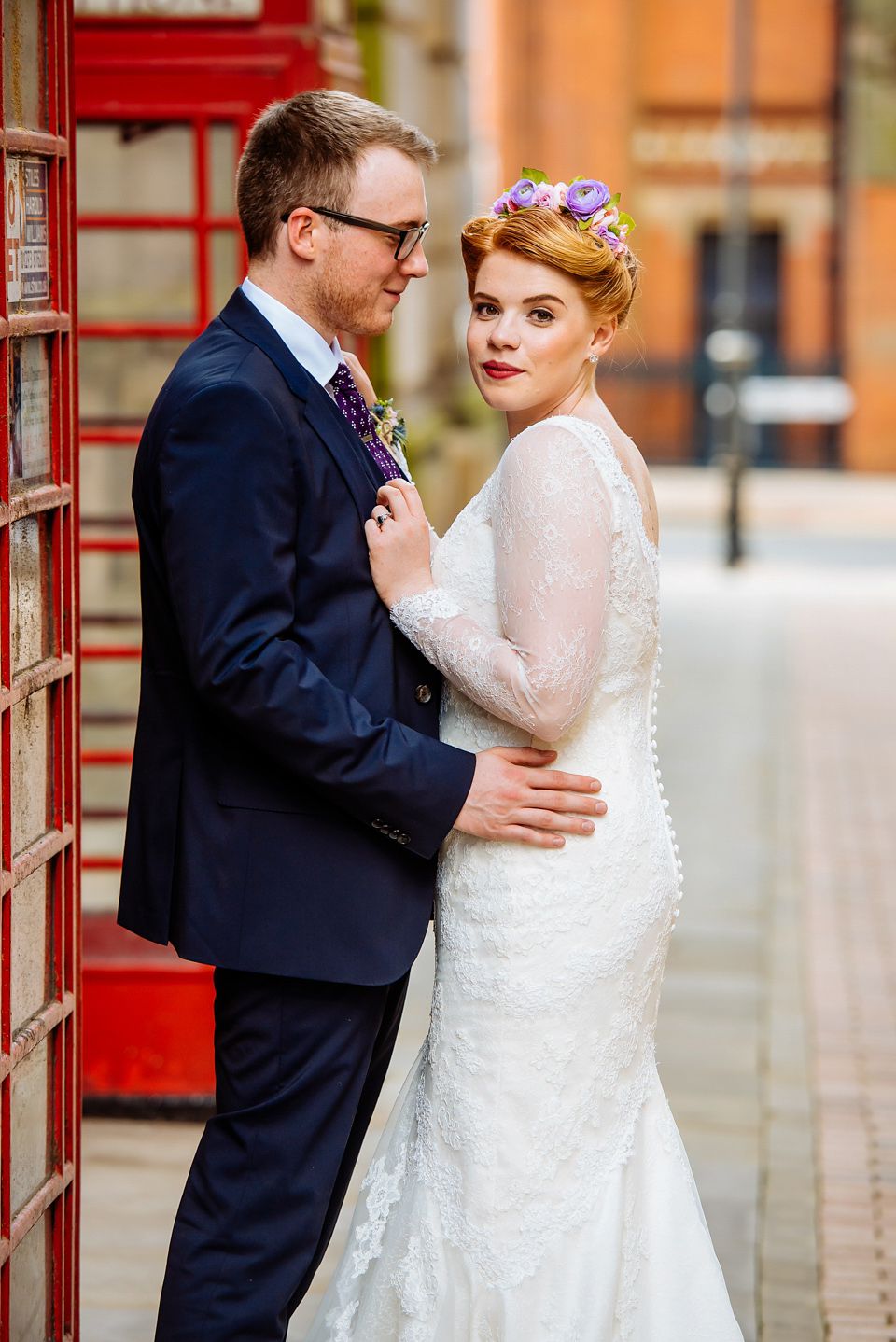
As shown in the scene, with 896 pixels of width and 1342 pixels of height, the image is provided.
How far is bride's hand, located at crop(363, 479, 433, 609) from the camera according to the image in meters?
2.59

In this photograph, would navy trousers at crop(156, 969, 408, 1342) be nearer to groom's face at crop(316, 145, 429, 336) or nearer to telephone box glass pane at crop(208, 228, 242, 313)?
groom's face at crop(316, 145, 429, 336)

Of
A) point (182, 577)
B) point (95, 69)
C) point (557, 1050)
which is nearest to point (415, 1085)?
point (557, 1050)

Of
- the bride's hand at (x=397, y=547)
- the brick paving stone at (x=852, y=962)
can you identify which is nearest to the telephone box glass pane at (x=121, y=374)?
the bride's hand at (x=397, y=547)

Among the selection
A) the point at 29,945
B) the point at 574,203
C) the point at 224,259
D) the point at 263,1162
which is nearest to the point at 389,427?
the point at 574,203

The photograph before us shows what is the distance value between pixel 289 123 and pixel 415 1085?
5.30 ft

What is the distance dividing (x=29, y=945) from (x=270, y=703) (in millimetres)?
619

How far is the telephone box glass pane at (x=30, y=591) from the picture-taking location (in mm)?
2551

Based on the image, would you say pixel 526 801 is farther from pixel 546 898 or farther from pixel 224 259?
pixel 224 259

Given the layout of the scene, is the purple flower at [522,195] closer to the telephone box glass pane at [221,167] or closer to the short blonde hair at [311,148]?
the short blonde hair at [311,148]

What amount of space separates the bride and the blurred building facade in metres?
24.6

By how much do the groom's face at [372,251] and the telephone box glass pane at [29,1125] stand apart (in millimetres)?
1269

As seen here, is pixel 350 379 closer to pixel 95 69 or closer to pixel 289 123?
pixel 289 123

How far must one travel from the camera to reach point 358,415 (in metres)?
2.75

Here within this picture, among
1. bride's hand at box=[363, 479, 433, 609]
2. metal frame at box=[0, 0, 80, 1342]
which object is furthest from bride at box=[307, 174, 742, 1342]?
metal frame at box=[0, 0, 80, 1342]
